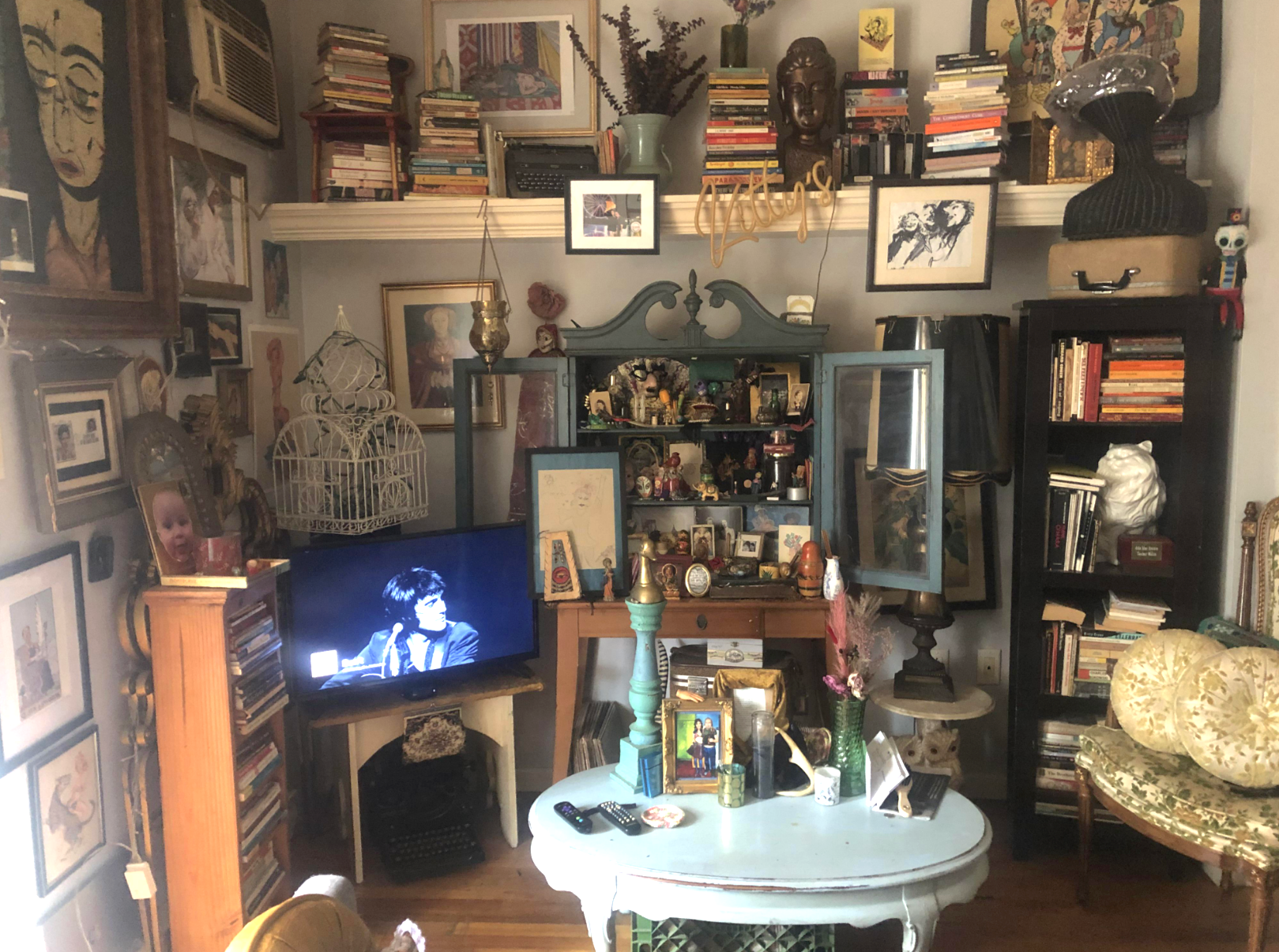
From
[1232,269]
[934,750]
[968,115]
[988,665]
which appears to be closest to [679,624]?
[934,750]

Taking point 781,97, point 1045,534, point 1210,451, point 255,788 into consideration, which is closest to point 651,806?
point 255,788

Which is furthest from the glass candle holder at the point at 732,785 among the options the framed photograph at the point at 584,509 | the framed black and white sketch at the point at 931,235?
the framed black and white sketch at the point at 931,235

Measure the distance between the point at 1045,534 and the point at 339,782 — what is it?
88.1 inches

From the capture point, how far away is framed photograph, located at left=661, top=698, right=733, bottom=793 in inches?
82.4

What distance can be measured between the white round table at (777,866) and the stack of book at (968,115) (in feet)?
5.68

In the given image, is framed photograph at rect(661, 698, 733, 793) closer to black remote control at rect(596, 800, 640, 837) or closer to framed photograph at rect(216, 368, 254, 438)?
black remote control at rect(596, 800, 640, 837)

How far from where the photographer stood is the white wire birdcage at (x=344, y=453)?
2.69 meters

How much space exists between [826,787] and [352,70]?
7.61ft

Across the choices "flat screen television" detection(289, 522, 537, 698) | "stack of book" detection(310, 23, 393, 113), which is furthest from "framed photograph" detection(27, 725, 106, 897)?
"stack of book" detection(310, 23, 393, 113)

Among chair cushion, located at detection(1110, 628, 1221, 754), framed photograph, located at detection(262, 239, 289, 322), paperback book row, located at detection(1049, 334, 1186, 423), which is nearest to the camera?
chair cushion, located at detection(1110, 628, 1221, 754)

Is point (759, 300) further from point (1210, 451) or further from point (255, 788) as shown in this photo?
point (255, 788)

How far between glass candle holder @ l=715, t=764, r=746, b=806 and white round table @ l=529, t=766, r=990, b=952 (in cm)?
2

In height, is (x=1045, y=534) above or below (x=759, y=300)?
below

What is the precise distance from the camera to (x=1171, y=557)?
257cm
